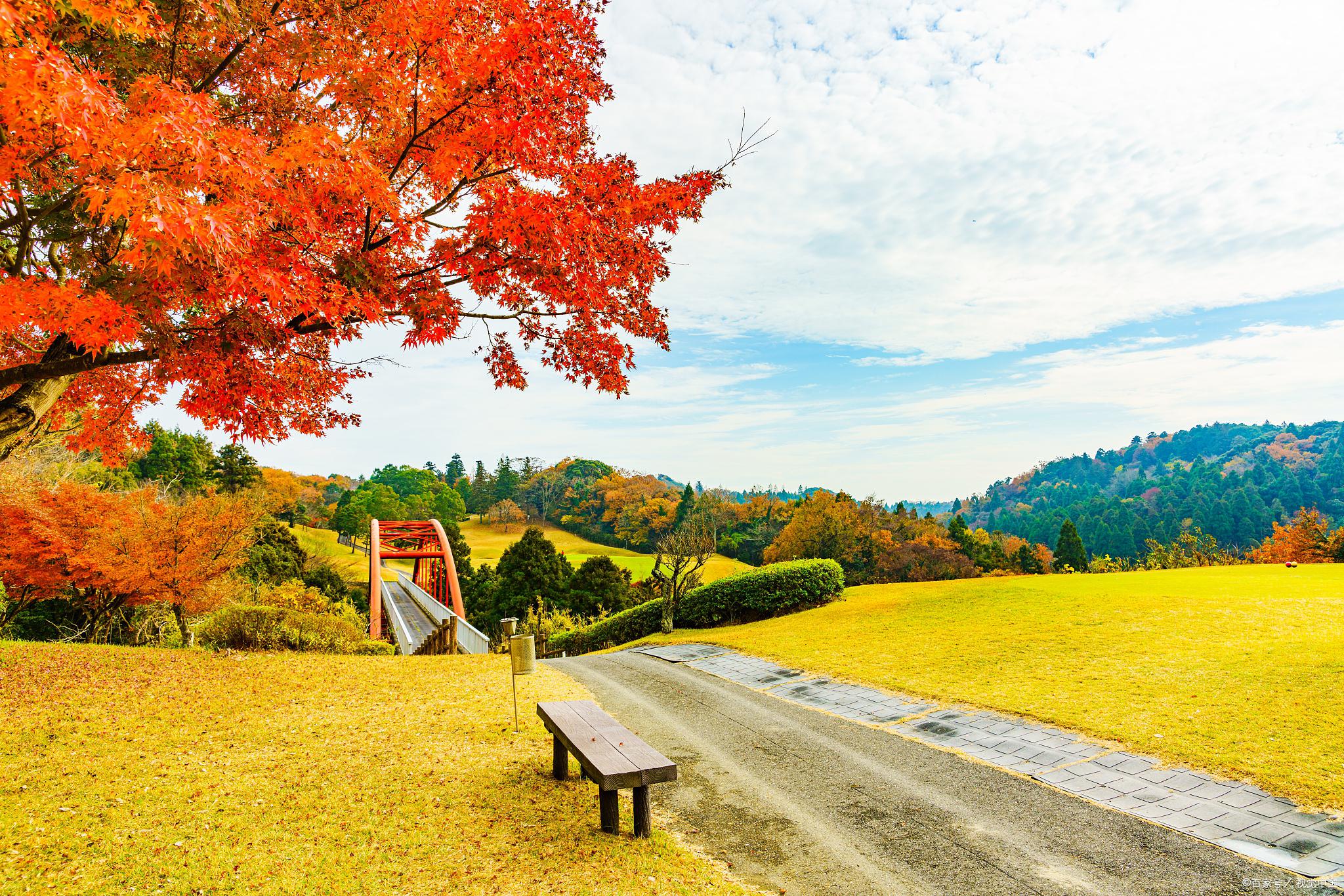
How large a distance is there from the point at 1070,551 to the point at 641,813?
43.7 meters

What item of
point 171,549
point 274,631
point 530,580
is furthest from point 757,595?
point 530,580

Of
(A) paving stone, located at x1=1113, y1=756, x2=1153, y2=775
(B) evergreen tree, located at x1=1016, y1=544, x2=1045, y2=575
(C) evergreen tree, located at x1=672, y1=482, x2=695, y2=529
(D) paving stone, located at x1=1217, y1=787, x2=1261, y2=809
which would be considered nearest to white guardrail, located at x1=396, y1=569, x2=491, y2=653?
(A) paving stone, located at x1=1113, y1=756, x2=1153, y2=775

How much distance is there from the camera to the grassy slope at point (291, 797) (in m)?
3.52

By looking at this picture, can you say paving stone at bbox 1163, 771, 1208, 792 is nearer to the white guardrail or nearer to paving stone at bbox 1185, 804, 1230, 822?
paving stone at bbox 1185, 804, 1230, 822

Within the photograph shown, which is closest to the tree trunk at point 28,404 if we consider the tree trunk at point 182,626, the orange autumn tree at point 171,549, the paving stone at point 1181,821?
the orange autumn tree at point 171,549

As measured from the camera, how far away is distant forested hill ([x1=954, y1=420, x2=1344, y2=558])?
63.5 meters

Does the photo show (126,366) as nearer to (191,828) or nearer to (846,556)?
(191,828)

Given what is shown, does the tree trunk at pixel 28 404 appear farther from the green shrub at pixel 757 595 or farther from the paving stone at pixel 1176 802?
the green shrub at pixel 757 595

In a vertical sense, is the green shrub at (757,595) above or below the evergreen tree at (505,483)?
below

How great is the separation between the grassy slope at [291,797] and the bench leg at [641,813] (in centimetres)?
8

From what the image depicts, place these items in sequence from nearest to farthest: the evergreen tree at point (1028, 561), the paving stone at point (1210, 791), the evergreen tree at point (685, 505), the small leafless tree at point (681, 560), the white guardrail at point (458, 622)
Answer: the paving stone at point (1210, 791) < the white guardrail at point (458, 622) < the small leafless tree at point (681, 560) < the evergreen tree at point (1028, 561) < the evergreen tree at point (685, 505)

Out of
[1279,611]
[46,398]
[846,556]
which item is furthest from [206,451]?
[1279,611]

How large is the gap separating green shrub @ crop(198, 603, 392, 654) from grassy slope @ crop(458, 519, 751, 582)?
28166 millimetres

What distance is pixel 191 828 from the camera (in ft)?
13.3
